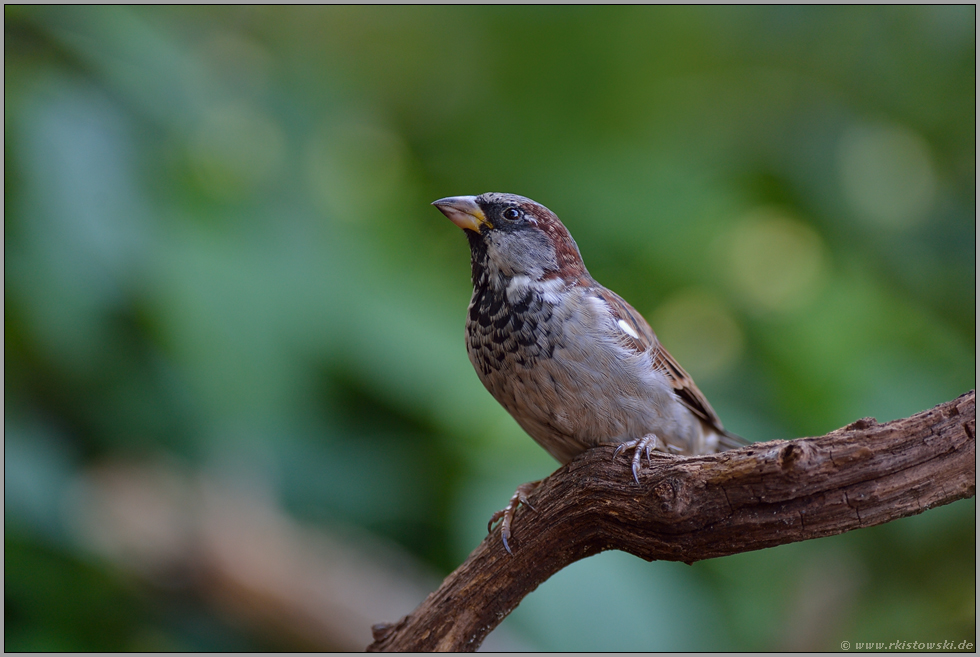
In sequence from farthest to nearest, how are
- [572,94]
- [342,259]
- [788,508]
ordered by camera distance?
[572,94]
[342,259]
[788,508]

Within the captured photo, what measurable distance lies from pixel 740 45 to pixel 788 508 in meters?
5.21

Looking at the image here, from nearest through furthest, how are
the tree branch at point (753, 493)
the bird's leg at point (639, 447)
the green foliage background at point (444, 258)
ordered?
the tree branch at point (753, 493) < the bird's leg at point (639, 447) < the green foliage background at point (444, 258)

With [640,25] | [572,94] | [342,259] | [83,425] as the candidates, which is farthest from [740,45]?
[83,425]

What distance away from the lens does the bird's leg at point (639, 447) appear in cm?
250

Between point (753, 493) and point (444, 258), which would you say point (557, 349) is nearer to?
point (753, 493)

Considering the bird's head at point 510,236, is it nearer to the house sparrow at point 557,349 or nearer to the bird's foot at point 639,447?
the house sparrow at point 557,349

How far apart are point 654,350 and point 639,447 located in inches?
26.0

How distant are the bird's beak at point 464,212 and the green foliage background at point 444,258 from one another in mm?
1772

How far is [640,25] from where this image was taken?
253 inches

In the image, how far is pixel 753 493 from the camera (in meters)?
2.20

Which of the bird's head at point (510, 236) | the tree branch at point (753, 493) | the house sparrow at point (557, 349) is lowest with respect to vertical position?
the tree branch at point (753, 493)

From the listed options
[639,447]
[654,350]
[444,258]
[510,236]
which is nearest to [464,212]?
[510,236]

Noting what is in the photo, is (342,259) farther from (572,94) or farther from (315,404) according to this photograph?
(572,94)

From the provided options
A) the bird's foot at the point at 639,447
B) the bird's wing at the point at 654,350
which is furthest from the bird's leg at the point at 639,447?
the bird's wing at the point at 654,350
